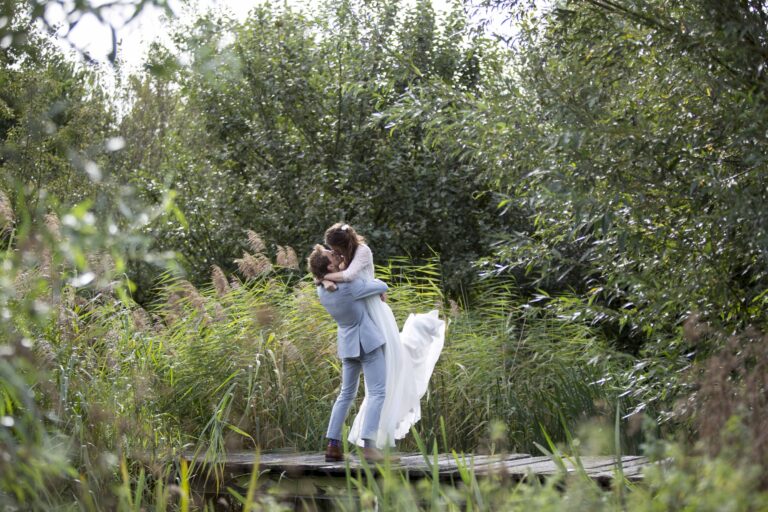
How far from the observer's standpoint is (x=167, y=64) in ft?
8.18

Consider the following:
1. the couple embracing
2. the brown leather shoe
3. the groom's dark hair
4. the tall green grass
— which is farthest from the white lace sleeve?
the brown leather shoe

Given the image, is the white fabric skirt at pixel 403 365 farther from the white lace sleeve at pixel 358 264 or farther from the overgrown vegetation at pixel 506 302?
the overgrown vegetation at pixel 506 302

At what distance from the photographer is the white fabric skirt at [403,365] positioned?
685cm

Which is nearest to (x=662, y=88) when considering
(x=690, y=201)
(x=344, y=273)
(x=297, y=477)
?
(x=690, y=201)

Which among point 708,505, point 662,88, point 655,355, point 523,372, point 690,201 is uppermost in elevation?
point 662,88

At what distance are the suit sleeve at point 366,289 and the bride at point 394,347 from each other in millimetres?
53

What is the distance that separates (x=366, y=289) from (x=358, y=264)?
0.57 feet

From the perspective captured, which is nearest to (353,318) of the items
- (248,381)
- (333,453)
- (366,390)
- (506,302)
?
(366,390)

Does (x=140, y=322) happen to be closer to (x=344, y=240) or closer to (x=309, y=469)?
(x=344, y=240)

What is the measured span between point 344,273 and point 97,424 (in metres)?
1.83

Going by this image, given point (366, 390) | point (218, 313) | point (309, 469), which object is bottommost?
point (309, 469)

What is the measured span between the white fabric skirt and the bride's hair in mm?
336

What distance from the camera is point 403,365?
22.9 ft

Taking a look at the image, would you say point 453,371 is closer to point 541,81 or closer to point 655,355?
point 655,355
